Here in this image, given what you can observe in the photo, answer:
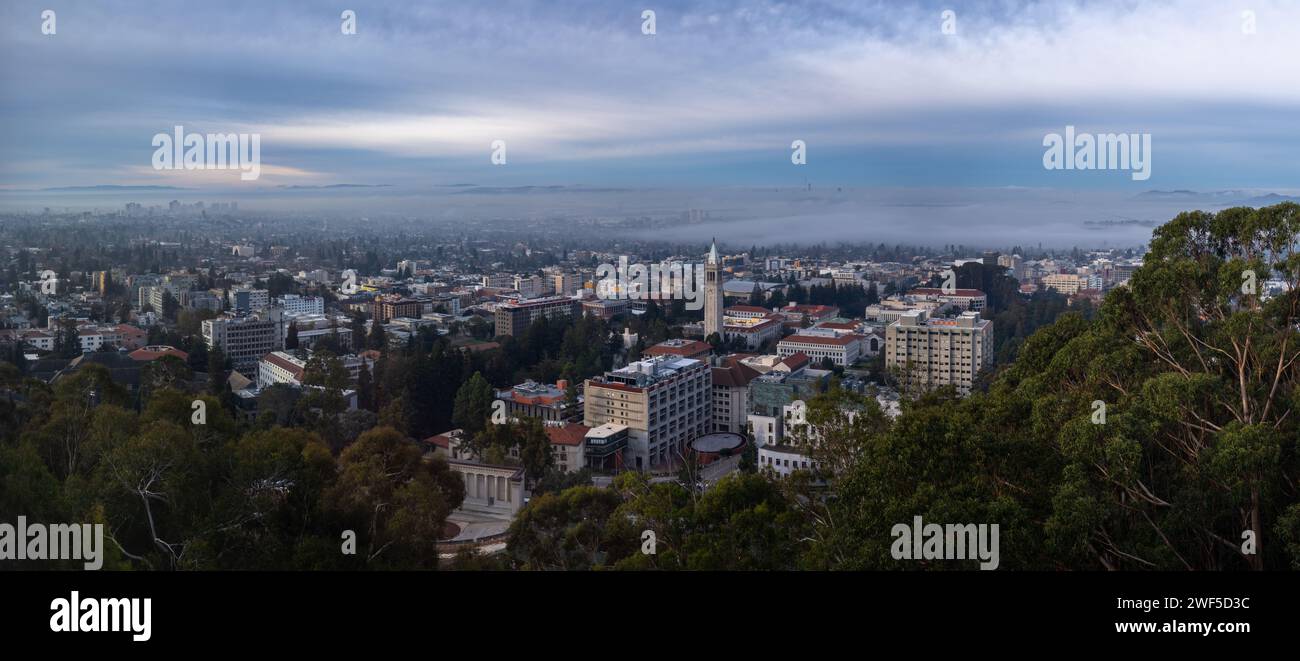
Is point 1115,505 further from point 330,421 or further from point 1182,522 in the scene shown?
point 330,421

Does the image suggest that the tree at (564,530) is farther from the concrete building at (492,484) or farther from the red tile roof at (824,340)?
the red tile roof at (824,340)

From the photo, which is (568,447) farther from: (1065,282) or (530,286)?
(530,286)

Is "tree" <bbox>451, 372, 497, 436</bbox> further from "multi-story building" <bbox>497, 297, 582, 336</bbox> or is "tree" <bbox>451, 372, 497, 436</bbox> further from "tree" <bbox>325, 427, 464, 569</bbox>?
A: "multi-story building" <bbox>497, 297, 582, 336</bbox>

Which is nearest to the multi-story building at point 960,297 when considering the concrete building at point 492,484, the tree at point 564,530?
the concrete building at point 492,484

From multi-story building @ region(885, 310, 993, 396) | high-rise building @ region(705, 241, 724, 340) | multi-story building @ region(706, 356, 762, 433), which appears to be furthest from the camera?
high-rise building @ region(705, 241, 724, 340)

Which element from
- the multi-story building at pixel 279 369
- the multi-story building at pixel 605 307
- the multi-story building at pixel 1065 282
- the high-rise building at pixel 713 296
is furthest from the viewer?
the high-rise building at pixel 713 296

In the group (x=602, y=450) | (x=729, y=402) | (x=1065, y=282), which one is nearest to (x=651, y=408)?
(x=602, y=450)

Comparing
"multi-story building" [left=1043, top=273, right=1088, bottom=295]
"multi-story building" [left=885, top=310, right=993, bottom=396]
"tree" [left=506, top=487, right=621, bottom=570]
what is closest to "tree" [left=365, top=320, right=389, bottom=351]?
"multi-story building" [left=885, top=310, right=993, bottom=396]
